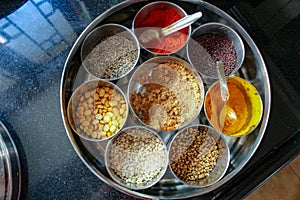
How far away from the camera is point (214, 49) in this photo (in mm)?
889

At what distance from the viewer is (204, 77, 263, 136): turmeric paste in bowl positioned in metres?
0.83

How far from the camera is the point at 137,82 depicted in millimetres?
834

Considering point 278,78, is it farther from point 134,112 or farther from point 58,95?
point 58,95

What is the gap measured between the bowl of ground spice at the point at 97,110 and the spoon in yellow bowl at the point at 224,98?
23 centimetres

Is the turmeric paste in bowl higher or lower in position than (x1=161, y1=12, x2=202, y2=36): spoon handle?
lower

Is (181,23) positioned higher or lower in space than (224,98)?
higher

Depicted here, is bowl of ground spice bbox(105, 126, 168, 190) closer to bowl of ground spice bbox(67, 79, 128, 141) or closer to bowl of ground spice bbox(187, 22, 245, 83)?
bowl of ground spice bbox(67, 79, 128, 141)

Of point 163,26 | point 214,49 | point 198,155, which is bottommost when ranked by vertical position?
point 198,155

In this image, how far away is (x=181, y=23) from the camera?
83cm

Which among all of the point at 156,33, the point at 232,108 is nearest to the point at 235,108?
the point at 232,108

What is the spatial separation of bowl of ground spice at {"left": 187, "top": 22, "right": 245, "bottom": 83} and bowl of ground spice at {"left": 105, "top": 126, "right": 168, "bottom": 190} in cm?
21

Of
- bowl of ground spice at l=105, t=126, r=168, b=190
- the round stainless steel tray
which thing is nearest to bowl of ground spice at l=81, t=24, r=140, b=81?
the round stainless steel tray

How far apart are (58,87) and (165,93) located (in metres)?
0.26

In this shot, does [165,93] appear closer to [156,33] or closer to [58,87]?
[156,33]
